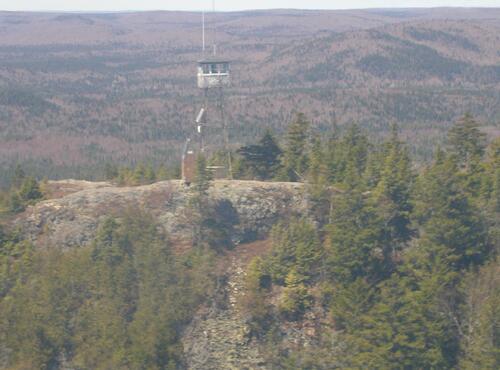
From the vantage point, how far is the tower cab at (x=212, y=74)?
54.5 m

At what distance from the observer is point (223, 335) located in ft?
145

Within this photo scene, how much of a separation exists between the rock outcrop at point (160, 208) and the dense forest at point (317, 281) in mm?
724

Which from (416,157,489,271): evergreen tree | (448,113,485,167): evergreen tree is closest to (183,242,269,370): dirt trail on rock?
(416,157,489,271): evergreen tree

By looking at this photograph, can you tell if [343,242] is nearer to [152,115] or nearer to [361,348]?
[361,348]

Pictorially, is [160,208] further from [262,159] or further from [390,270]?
[390,270]

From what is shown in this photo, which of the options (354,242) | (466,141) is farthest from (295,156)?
(354,242)

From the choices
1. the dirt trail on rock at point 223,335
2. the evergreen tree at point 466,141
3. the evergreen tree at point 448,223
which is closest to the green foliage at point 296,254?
the dirt trail on rock at point 223,335

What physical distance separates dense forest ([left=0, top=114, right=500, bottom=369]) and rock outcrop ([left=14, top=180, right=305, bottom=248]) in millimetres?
724

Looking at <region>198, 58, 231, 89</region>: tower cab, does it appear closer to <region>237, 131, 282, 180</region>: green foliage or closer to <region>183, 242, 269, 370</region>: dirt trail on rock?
<region>237, 131, 282, 180</region>: green foliage

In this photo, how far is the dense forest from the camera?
39.5m

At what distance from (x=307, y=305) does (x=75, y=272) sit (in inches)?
441

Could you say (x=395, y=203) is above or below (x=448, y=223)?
below

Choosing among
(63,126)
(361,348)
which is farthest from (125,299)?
(63,126)

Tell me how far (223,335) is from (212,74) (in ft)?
56.1
